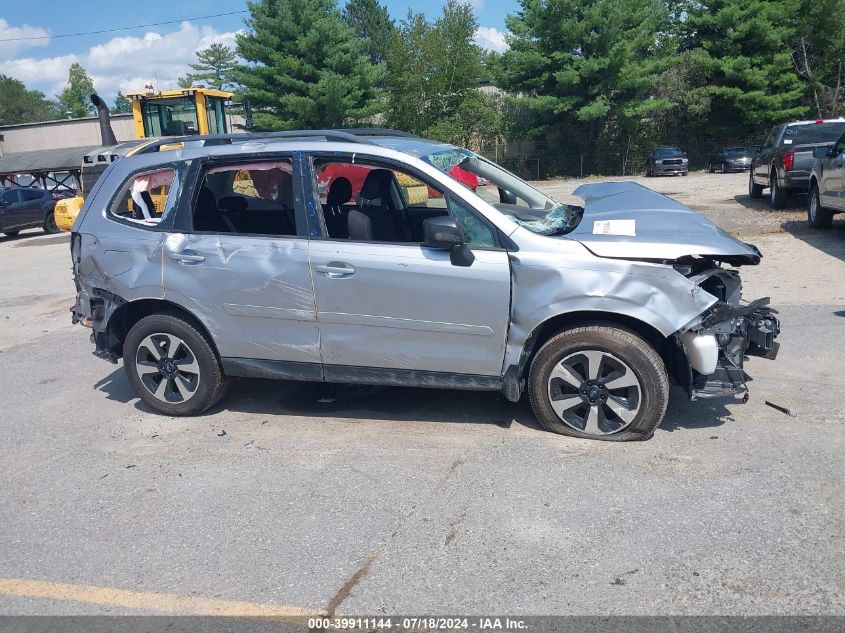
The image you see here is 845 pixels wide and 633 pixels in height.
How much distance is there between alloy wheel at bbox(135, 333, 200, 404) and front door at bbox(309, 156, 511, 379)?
1123mm

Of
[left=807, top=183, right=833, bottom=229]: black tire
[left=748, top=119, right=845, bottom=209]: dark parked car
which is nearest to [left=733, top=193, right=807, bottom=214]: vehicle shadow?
[left=748, top=119, right=845, bottom=209]: dark parked car

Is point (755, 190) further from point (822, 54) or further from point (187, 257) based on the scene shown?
point (822, 54)

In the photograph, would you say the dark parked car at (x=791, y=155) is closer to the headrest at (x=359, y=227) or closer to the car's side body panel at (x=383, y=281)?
the car's side body panel at (x=383, y=281)

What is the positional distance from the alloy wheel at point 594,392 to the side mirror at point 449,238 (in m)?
0.91

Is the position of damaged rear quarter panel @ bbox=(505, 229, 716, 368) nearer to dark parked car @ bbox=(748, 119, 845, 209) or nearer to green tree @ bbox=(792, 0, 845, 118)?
dark parked car @ bbox=(748, 119, 845, 209)

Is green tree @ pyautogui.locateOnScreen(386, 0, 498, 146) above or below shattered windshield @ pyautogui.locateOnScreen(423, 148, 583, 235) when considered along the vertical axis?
above

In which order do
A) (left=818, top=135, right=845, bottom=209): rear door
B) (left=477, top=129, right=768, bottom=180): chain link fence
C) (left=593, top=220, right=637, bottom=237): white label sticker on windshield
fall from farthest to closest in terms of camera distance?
(left=477, top=129, right=768, bottom=180): chain link fence → (left=818, top=135, right=845, bottom=209): rear door → (left=593, top=220, right=637, bottom=237): white label sticker on windshield

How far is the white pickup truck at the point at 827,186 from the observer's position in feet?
35.6

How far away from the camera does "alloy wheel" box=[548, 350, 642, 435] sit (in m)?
4.64

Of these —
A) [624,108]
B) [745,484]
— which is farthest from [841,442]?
[624,108]

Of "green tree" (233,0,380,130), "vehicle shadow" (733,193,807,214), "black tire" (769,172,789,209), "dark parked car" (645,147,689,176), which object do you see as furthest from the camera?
"green tree" (233,0,380,130)

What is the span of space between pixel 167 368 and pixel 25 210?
754 inches

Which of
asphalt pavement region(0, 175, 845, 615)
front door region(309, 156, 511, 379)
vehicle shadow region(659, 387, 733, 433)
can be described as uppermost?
front door region(309, 156, 511, 379)

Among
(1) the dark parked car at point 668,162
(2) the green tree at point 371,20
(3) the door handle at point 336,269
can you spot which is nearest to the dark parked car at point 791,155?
(3) the door handle at point 336,269
